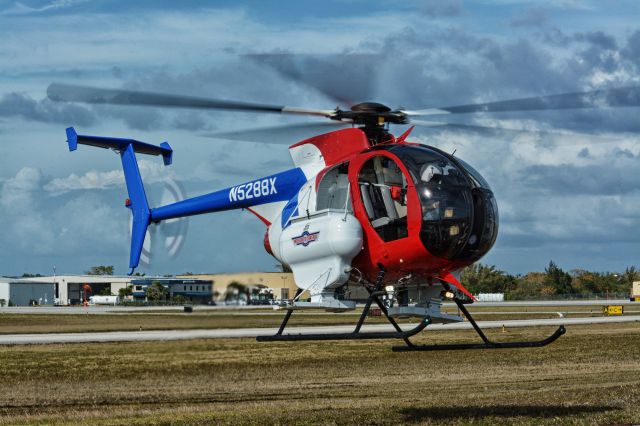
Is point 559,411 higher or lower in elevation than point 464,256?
lower

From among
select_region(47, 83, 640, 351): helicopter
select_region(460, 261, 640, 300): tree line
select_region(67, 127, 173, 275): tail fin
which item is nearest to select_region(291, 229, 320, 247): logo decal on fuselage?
select_region(47, 83, 640, 351): helicopter

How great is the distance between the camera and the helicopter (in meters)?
16.1

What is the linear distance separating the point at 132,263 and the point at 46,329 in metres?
39.5

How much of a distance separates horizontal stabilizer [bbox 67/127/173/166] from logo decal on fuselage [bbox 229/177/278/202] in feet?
13.5

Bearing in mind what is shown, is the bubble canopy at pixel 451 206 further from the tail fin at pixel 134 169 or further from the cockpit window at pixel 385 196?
the tail fin at pixel 134 169

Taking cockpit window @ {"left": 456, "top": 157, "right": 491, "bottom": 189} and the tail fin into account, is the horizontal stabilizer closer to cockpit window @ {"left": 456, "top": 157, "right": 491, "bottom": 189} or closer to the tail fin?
the tail fin

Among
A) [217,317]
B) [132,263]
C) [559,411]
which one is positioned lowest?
[559,411]

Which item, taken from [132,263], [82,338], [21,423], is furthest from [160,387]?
[82,338]

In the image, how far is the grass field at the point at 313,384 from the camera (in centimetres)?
2033

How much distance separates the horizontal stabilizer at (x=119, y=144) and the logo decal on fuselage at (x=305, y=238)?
749 centimetres

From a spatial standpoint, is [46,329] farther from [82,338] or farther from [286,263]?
[286,263]

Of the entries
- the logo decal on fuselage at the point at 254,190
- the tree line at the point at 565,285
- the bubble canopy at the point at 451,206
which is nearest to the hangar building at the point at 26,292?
the tree line at the point at 565,285

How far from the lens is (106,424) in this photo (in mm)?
19516

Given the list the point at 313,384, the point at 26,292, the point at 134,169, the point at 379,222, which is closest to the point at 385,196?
the point at 379,222
